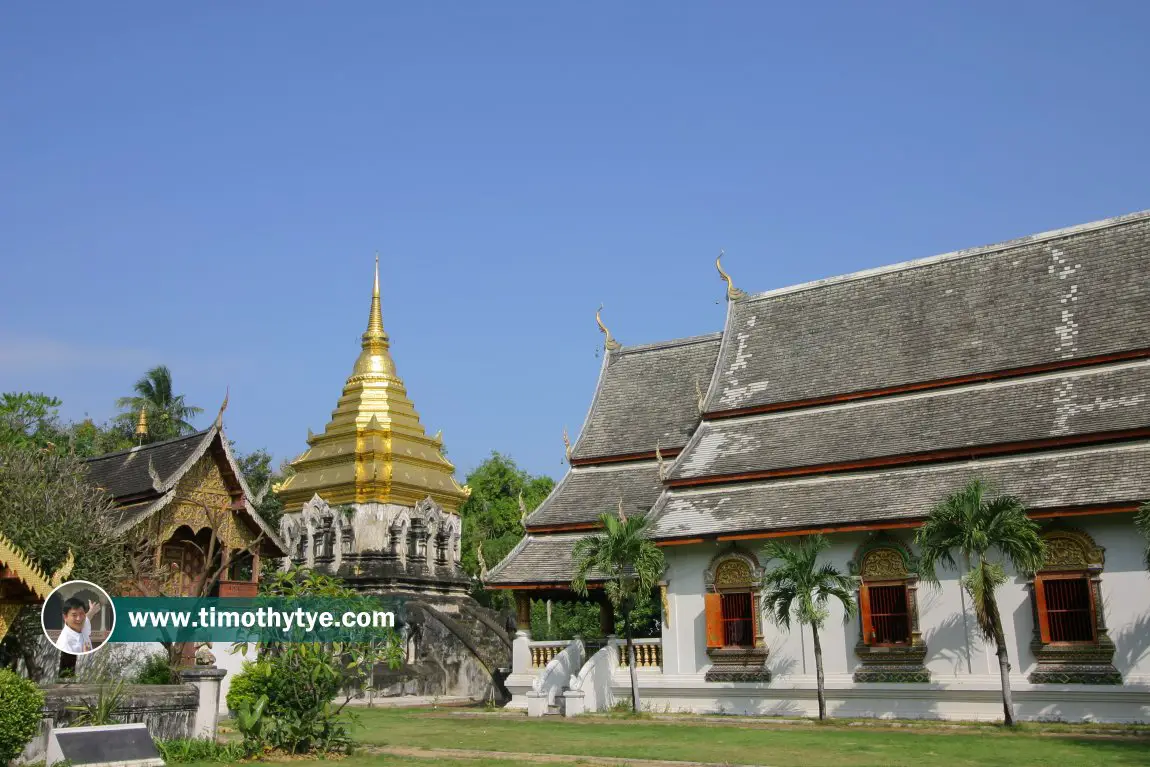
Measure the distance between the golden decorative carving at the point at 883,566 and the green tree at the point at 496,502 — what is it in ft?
90.2

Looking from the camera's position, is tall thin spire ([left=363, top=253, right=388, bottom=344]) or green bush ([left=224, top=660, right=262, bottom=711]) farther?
tall thin spire ([left=363, top=253, right=388, bottom=344])

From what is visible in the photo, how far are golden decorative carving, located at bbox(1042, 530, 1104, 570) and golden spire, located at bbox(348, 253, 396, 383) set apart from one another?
2275 cm

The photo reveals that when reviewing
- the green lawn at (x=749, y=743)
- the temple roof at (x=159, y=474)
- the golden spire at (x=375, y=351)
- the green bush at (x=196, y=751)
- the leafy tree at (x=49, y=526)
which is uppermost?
the golden spire at (x=375, y=351)

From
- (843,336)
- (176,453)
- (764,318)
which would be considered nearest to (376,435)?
(176,453)

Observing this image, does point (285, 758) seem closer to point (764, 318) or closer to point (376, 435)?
point (764, 318)

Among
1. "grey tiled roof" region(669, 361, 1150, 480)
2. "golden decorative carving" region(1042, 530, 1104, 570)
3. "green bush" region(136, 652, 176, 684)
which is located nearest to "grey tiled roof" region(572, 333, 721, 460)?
"grey tiled roof" region(669, 361, 1150, 480)

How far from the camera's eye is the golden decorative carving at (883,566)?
1833 cm

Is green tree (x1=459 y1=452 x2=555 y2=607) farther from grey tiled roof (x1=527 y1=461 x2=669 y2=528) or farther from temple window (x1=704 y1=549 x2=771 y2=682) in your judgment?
temple window (x1=704 y1=549 x2=771 y2=682)

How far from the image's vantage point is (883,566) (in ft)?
60.7

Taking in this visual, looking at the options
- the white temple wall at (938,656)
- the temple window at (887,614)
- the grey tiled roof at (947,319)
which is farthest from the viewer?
the grey tiled roof at (947,319)

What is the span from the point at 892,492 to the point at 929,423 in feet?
6.13

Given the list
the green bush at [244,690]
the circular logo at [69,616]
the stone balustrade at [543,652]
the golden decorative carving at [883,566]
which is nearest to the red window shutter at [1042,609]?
the golden decorative carving at [883,566]

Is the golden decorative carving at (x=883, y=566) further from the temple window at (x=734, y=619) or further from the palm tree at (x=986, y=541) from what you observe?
the temple window at (x=734, y=619)

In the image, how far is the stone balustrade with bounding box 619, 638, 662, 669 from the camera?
66.8 ft
